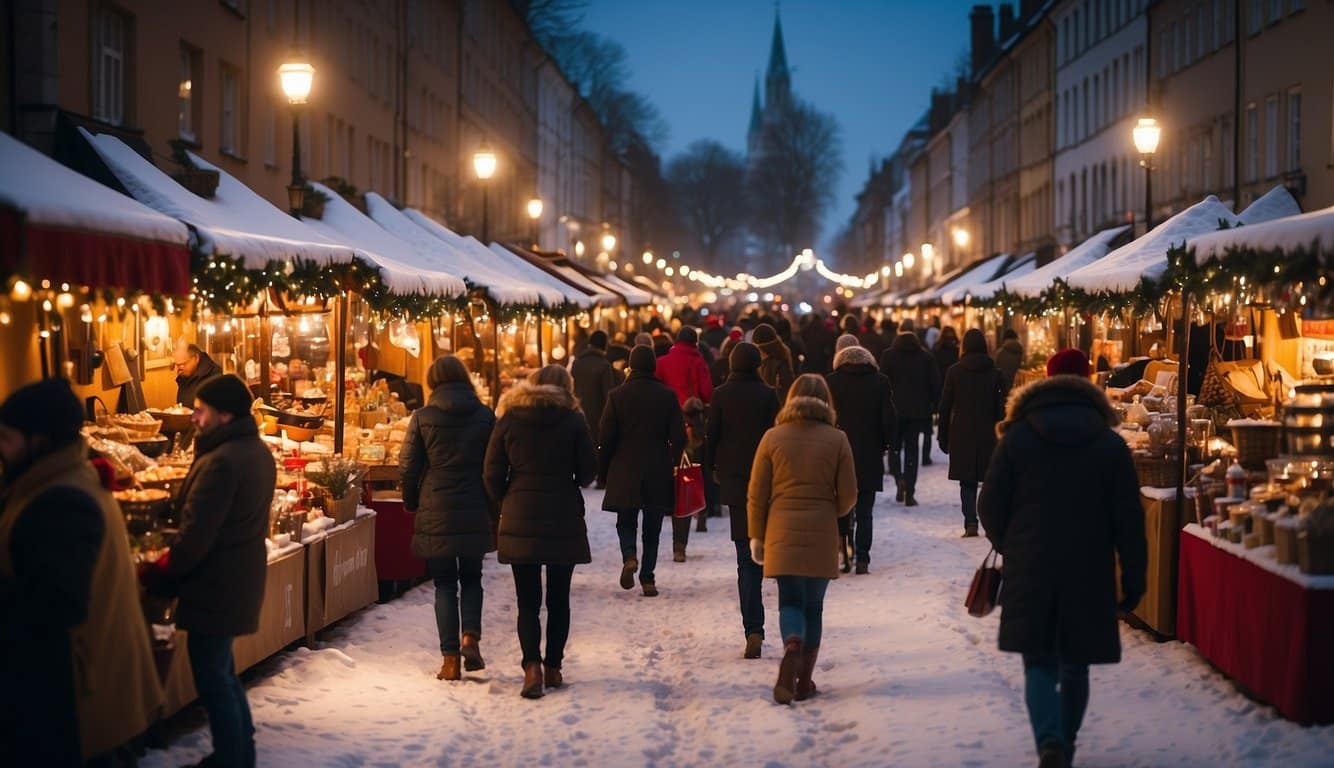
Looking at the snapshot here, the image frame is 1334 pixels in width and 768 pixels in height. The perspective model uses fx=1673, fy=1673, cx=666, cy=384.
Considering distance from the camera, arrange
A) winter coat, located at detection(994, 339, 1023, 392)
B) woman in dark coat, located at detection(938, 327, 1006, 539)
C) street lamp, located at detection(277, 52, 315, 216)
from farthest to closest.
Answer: winter coat, located at detection(994, 339, 1023, 392)
street lamp, located at detection(277, 52, 315, 216)
woman in dark coat, located at detection(938, 327, 1006, 539)

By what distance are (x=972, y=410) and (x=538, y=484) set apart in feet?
23.9

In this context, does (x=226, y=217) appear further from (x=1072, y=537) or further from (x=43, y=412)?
(x=1072, y=537)

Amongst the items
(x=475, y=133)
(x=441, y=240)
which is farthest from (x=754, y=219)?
(x=441, y=240)

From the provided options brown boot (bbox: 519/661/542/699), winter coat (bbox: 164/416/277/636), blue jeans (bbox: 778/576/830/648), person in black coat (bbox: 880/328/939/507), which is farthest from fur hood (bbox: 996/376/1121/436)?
person in black coat (bbox: 880/328/939/507)

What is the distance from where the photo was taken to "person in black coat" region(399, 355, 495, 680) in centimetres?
988

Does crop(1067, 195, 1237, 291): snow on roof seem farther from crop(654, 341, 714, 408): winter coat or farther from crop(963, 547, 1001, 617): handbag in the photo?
crop(963, 547, 1001, 617): handbag

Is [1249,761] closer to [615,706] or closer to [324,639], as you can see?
[615,706]

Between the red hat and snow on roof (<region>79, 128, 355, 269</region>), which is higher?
snow on roof (<region>79, 128, 355, 269</region>)

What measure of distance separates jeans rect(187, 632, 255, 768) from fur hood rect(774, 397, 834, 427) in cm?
354

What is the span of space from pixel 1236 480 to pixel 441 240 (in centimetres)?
1416

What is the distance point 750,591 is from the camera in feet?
35.4

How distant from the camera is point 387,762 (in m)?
8.34

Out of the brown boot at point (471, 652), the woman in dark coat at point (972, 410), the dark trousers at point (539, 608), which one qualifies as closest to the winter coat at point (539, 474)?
the dark trousers at point (539, 608)

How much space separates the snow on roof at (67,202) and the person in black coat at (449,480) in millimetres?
1793
